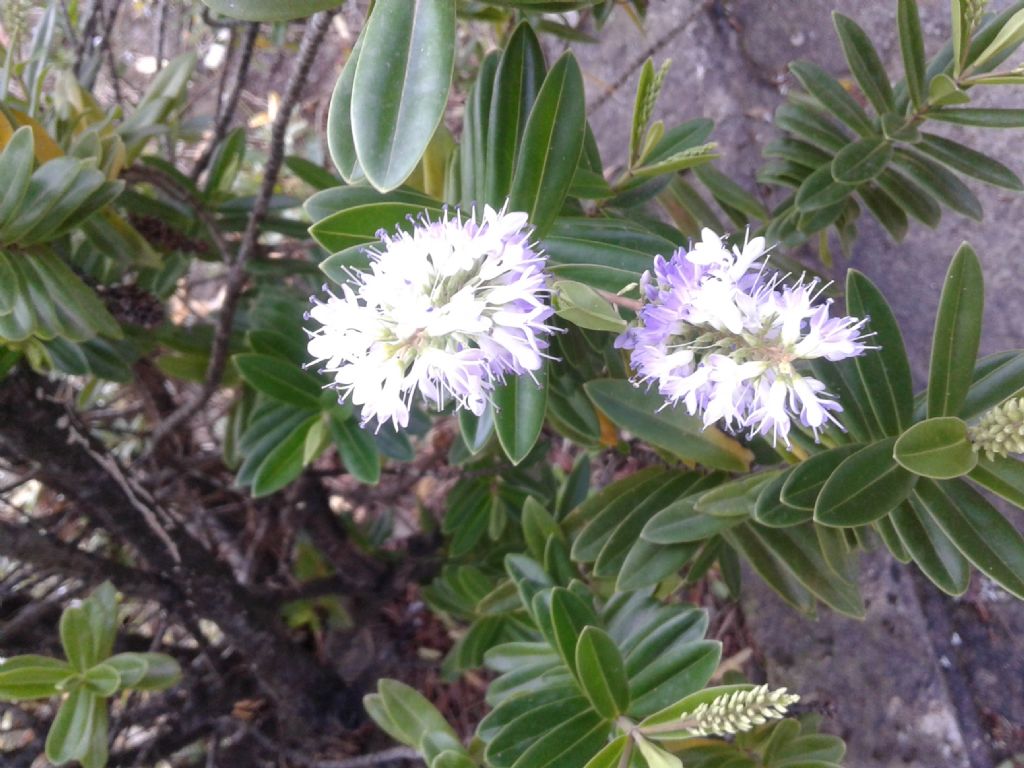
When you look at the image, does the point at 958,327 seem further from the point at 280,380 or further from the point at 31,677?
the point at 31,677

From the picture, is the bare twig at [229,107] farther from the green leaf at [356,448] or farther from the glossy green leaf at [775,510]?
the glossy green leaf at [775,510]

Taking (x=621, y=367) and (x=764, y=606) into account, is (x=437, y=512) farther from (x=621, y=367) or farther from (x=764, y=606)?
(x=621, y=367)

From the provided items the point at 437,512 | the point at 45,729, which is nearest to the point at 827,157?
the point at 437,512

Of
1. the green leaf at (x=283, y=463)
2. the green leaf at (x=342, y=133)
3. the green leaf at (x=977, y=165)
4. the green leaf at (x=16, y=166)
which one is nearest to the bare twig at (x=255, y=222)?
the green leaf at (x=342, y=133)

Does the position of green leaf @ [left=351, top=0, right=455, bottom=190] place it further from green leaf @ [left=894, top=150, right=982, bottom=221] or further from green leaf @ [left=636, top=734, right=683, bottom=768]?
green leaf @ [left=894, top=150, right=982, bottom=221]

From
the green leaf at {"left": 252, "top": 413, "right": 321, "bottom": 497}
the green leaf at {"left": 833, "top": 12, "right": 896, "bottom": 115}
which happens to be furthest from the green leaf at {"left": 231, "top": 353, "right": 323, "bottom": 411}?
the green leaf at {"left": 833, "top": 12, "right": 896, "bottom": 115}
